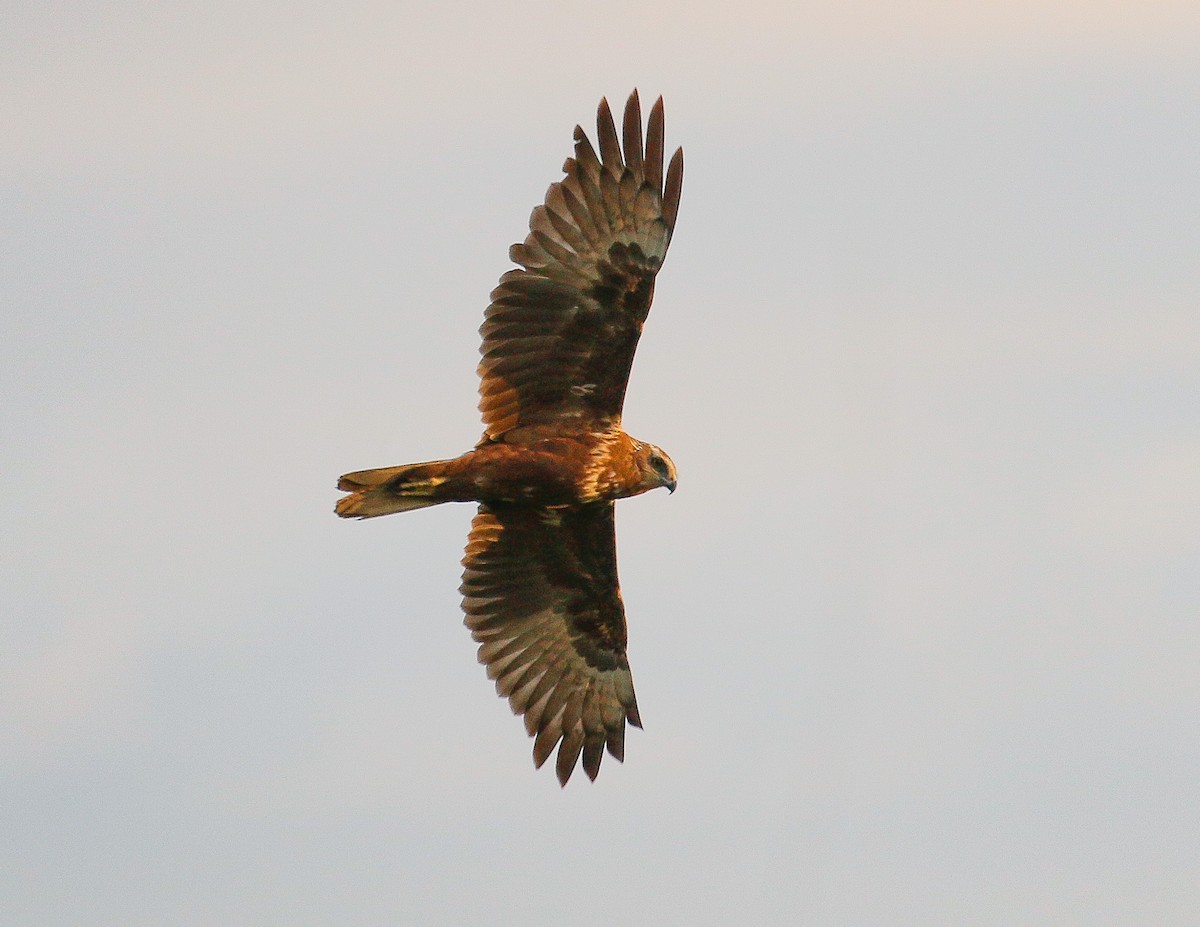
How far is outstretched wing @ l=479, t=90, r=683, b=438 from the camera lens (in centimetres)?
1587

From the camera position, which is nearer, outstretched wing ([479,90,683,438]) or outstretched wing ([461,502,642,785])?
outstretched wing ([479,90,683,438])

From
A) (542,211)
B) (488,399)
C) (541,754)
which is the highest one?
(542,211)

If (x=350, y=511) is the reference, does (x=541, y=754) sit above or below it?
below

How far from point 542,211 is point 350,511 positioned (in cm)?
275

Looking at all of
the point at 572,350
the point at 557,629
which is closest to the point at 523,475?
the point at 572,350

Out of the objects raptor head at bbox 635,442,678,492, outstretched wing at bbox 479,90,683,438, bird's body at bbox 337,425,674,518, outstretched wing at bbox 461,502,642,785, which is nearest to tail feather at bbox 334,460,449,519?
bird's body at bbox 337,425,674,518

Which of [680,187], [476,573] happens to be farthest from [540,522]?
[680,187]

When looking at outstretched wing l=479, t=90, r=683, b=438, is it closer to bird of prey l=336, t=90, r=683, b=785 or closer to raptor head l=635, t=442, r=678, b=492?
bird of prey l=336, t=90, r=683, b=785

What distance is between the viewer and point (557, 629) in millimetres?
17406

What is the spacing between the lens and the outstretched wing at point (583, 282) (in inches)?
625

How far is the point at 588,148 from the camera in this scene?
16.0m

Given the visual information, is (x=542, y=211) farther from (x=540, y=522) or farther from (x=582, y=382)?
(x=540, y=522)

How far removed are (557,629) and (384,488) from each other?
2622 mm

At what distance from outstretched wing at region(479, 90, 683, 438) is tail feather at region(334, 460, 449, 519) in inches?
33.6
